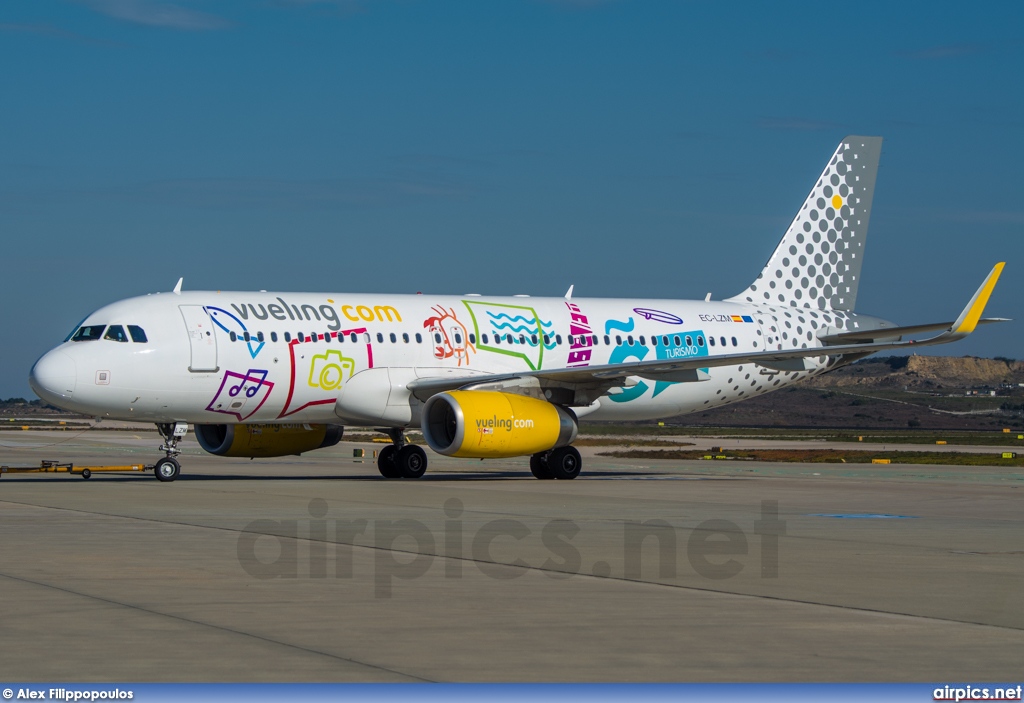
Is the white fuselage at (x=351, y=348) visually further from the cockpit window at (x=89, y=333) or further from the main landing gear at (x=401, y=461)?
the main landing gear at (x=401, y=461)

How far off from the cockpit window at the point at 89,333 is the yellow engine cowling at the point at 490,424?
6129mm

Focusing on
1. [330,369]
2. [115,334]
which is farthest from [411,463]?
[115,334]

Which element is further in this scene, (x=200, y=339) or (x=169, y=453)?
(x=169, y=453)

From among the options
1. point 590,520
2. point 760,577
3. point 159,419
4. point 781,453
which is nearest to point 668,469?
point 781,453

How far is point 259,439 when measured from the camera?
1143 inches

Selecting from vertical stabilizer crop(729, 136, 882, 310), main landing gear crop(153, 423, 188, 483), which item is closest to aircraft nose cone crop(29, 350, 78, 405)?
main landing gear crop(153, 423, 188, 483)

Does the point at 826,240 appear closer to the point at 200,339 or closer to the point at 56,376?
the point at 200,339

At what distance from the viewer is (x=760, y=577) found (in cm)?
1190

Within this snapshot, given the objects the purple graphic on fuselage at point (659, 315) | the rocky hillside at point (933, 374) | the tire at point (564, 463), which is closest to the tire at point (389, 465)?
the tire at point (564, 463)

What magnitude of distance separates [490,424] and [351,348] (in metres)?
3.52

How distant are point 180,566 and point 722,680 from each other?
6300 millimetres

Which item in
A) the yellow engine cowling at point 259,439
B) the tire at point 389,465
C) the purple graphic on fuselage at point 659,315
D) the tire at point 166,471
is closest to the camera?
the tire at point 166,471

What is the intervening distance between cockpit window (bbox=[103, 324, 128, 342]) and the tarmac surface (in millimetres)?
3831

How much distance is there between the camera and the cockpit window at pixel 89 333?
25562 millimetres
